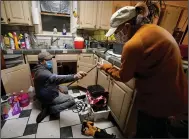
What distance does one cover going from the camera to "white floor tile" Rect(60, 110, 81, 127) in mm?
1521

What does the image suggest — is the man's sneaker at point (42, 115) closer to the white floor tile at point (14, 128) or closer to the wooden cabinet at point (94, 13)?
the white floor tile at point (14, 128)

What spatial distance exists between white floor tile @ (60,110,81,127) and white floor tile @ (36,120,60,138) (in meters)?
0.08

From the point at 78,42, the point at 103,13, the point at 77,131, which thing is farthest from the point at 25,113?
the point at 103,13

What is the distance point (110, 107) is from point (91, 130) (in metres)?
0.40

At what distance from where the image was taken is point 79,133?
1.39 m

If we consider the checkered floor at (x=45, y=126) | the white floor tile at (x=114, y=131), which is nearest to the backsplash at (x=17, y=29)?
the checkered floor at (x=45, y=126)

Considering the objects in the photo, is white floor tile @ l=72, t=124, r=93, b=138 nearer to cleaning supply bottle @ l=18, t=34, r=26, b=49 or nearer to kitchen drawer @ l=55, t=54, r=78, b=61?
kitchen drawer @ l=55, t=54, r=78, b=61

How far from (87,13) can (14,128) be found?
7.47ft

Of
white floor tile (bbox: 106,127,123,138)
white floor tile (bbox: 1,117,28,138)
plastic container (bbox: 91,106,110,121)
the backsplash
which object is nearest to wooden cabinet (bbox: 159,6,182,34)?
plastic container (bbox: 91,106,110,121)

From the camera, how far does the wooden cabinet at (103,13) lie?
2324mm

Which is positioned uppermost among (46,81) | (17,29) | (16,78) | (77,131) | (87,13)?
(87,13)

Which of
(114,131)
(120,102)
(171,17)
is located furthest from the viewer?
(171,17)

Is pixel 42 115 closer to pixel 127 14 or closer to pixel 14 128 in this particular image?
pixel 14 128

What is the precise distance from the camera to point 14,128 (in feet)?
4.59
